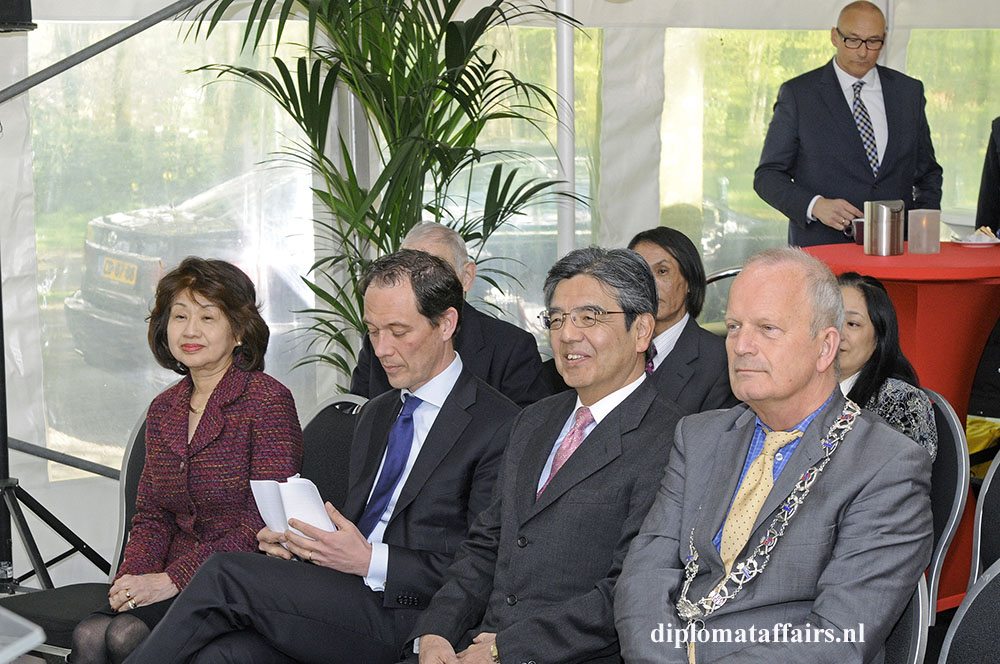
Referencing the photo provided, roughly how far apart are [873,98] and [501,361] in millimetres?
2369

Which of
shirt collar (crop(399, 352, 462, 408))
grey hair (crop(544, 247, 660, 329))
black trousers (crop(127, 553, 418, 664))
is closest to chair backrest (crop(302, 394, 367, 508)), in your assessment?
shirt collar (crop(399, 352, 462, 408))

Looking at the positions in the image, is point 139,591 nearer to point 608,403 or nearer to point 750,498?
point 608,403

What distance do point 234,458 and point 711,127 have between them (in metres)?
3.38

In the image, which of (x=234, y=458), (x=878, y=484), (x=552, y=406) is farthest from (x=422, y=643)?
(x=878, y=484)

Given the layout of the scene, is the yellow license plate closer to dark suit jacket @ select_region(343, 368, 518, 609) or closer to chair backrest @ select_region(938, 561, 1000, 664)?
dark suit jacket @ select_region(343, 368, 518, 609)

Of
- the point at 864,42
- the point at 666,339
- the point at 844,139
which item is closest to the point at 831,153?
the point at 844,139

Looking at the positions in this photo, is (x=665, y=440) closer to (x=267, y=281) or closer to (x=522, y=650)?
(x=522, y=650)

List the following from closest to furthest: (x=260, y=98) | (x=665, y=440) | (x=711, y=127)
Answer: (x=665, y=440) → (x=260, y=98) → (x=711, y=127)

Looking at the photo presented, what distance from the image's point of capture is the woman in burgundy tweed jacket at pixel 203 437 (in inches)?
122

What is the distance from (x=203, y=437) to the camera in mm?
3148

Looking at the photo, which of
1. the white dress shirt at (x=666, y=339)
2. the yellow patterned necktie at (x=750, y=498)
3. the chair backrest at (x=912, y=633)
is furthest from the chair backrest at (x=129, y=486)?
the chair backrest at (x=912, y=633)

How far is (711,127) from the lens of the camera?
5699mm

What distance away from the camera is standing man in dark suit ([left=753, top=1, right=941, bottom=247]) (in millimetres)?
4930

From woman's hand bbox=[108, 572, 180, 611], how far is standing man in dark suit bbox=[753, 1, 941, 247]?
10.1 feet
